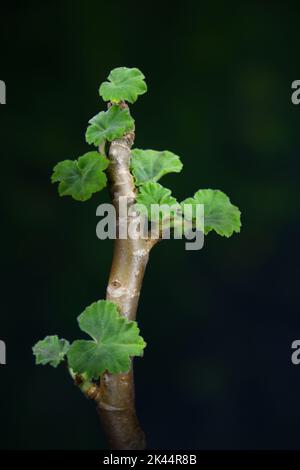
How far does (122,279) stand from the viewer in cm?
89

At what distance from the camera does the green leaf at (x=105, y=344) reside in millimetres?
822

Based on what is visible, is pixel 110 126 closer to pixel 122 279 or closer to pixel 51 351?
pixel 122 279

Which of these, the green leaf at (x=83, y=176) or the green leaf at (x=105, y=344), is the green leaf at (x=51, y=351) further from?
the green leaf at (x=83, y=176)

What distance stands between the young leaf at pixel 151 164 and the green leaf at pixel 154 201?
0.03 metres

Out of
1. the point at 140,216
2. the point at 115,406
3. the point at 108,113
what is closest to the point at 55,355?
the point at 115,406

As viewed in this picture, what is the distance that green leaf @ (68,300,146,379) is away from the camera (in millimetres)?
822

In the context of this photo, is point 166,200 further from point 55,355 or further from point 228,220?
point 55,355

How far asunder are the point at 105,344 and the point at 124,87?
34cm

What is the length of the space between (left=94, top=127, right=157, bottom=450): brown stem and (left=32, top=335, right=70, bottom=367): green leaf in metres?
0.07

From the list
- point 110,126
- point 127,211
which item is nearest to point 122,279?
point 127,211

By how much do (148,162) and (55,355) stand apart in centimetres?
29

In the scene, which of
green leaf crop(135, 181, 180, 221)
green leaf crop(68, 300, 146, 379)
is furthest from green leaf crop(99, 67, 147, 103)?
green leaf crop(68, 300, 146, 379)

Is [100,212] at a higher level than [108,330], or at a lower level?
higher
